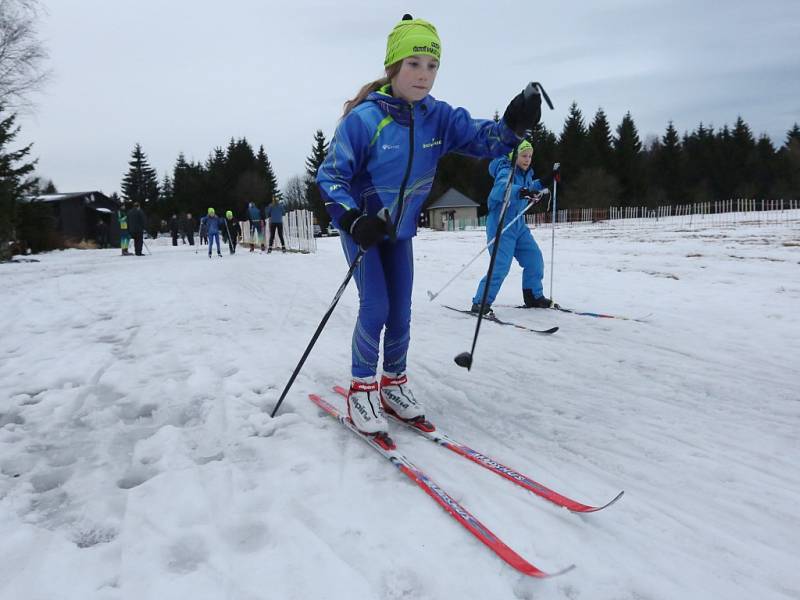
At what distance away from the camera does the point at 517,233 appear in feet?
19.7

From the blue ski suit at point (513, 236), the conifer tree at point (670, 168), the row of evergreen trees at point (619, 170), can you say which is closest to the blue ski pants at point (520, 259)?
the blue ski suit at point (513, 236)

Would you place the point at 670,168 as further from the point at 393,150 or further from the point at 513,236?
the point at 393,150

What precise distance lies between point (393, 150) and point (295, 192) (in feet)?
330

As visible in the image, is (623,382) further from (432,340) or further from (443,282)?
(443,282)

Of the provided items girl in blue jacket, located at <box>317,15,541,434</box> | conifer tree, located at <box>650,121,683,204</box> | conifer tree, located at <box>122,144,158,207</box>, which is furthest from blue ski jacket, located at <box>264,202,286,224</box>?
conifer tree, located at <box>122,144,158,207</box>

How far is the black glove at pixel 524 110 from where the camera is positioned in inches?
107

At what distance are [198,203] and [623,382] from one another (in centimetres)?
6302

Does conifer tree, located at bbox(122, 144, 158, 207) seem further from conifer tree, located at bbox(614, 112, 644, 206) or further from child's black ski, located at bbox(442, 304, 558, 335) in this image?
child's black ski, located at bbox(442, 304, 558, 335)

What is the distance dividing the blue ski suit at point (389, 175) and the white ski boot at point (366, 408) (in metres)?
0.06

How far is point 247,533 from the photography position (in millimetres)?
1895

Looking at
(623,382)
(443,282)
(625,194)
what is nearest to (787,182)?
(625,194)

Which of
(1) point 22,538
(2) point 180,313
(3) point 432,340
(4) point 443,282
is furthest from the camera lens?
(4) point 443,282

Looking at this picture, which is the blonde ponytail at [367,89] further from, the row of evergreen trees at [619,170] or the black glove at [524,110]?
the row of evergreen trees at [619,170]

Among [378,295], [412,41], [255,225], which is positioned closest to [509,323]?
[378,295]
